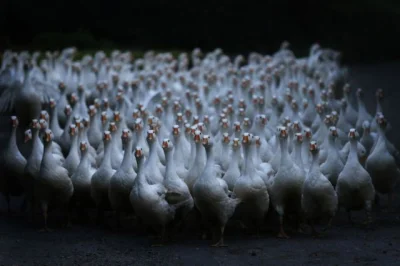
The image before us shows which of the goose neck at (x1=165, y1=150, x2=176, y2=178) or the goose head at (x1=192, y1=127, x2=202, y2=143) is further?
the goose head at (x1=192, y1=127, x2=202, y2=143)

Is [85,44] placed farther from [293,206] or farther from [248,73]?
[293,206]

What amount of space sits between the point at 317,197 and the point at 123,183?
2276mm

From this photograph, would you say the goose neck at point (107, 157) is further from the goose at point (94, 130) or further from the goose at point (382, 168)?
the goose at point (382, 168)

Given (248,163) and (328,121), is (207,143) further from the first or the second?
(328,121)

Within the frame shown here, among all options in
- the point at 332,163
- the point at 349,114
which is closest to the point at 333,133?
the point at 332,163

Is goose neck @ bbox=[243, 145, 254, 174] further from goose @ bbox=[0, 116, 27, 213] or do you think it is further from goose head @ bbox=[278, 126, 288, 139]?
goose @ bbox=[0, 116, 27, 213]

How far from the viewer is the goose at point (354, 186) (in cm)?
1051

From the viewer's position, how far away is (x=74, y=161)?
37.3ft

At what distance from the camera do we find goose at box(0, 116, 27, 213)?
11.6 m

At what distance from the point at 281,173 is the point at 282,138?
1.60 feet

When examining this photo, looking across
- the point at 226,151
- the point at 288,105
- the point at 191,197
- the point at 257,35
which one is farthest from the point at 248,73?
the point at 257,35

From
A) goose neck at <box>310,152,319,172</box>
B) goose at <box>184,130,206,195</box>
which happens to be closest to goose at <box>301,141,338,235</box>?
goose neck at <box>310,152,319,172</box>

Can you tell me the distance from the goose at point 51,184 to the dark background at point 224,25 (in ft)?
49.8

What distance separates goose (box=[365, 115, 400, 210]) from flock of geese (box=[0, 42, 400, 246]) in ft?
0.04
